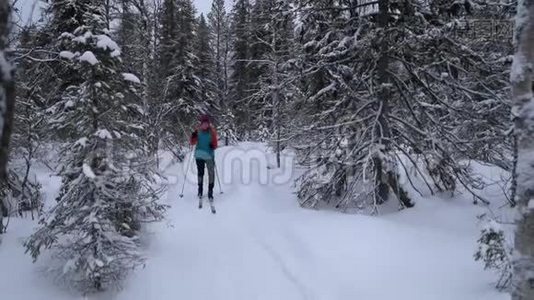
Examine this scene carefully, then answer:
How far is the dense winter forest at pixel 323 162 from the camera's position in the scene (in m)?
5.09

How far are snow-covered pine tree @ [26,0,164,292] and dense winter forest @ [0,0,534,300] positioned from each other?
27mm

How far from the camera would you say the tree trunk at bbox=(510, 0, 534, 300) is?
9.95 ft

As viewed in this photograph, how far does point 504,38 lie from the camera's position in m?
9.44

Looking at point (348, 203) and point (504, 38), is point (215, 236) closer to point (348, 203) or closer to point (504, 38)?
point (348, 203)

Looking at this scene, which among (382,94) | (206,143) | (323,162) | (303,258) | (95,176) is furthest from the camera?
(206,143)

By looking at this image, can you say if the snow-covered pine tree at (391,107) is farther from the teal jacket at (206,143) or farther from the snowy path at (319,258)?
the teal jacket at (206,143)

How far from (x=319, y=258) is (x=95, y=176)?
3.43 meters

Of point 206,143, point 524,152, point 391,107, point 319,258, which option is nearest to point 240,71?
point 206,143

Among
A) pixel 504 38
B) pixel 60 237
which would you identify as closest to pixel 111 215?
pixel 60 237

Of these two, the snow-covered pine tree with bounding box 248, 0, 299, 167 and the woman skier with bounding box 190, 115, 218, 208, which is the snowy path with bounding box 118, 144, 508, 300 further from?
the snow-covered pine tree with bounding box 248, 0, 299, 167

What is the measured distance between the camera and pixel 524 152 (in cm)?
312

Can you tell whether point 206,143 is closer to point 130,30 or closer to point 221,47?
point 130,30

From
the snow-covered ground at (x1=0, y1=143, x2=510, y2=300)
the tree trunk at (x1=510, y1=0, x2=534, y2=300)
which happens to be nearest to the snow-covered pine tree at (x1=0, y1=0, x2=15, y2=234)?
the tree trunk at (x1=510, y1=0, x2=534, y2=300)

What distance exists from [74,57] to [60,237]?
2757 mm
